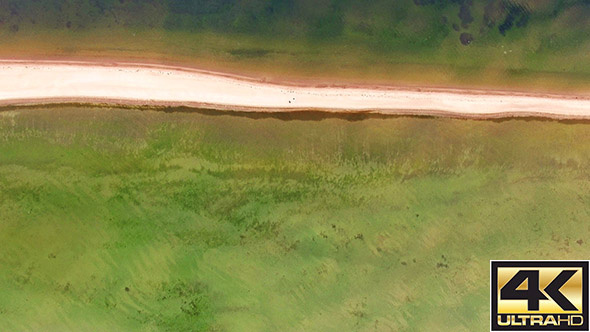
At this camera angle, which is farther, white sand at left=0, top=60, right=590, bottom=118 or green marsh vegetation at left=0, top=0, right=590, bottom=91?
green marsh vegetation at left=0, top=0, right=590, bottom=91

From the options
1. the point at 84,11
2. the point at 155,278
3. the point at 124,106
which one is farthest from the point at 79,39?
the point at 155,278

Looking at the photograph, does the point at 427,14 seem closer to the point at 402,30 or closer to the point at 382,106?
the point at 402,30

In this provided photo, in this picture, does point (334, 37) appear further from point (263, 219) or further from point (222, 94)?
point (263, 219)

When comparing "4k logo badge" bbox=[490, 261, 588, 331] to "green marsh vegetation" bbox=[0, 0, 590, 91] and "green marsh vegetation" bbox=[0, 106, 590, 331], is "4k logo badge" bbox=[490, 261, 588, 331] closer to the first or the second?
"green marsh vegetation" bbox=[0, 106, 590, 331]

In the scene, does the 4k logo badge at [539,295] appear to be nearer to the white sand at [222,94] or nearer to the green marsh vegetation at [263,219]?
the green marsh vegetation at [263,219]

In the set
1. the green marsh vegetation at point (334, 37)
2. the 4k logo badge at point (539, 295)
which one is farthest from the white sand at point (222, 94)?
the 4k logo badge at point (539, 295)

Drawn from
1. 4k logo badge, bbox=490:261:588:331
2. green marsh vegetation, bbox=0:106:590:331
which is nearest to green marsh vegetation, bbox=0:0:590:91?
green marsh vegetation, bbox=0:106:590:331

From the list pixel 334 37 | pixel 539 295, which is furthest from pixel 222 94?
pixel 539 295
